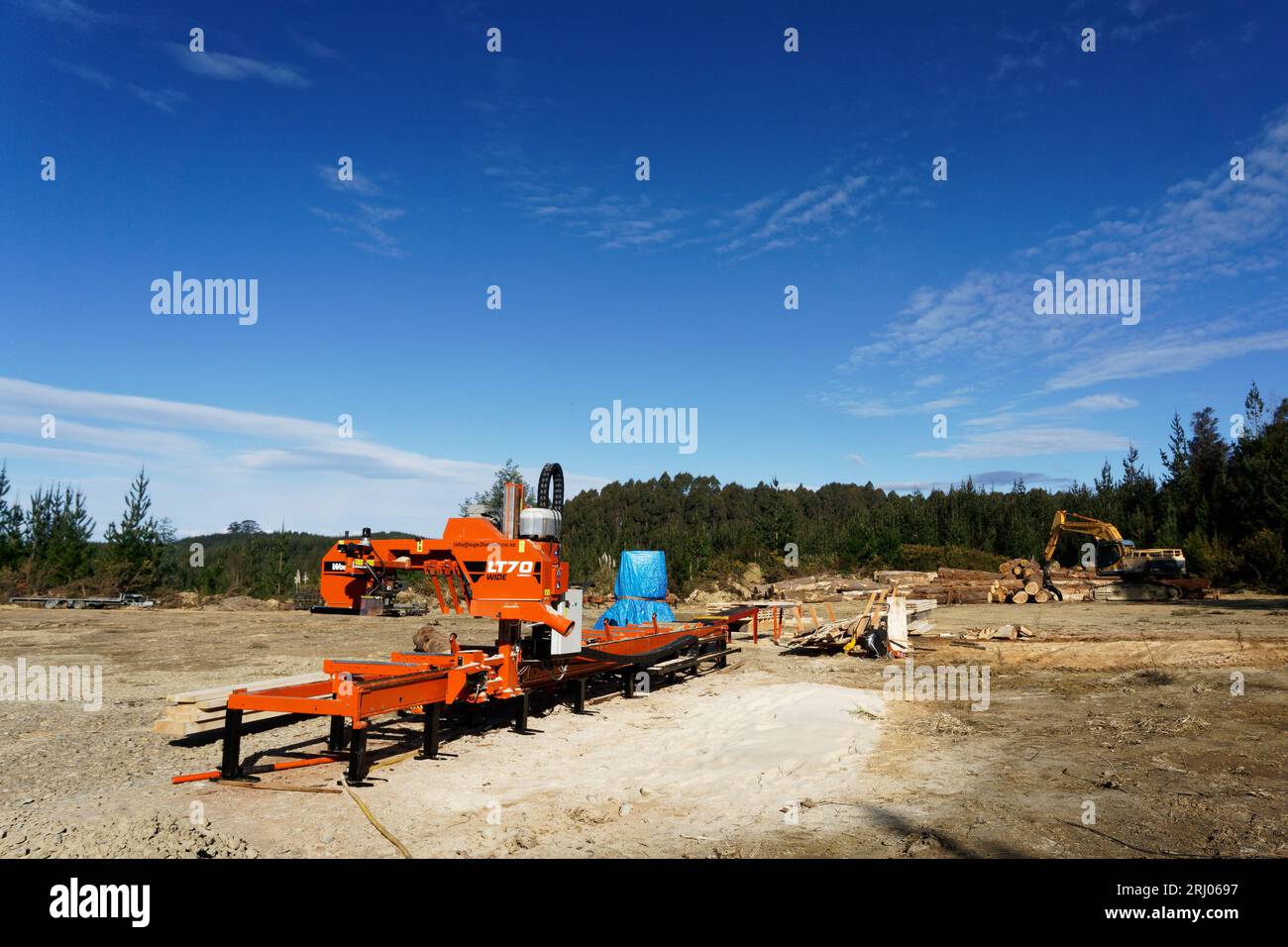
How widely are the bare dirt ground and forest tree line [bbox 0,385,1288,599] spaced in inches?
918

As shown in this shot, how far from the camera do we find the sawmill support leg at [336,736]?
810 centimetres

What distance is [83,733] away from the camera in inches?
354

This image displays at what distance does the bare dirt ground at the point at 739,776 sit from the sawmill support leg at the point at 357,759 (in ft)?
0.58

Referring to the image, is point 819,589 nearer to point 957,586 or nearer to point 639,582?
point 957,586

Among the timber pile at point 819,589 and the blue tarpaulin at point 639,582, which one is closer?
the blue tarpaulin at point 639,582

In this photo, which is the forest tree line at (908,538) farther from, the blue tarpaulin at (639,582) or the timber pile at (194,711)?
the timber pile at (194,711)

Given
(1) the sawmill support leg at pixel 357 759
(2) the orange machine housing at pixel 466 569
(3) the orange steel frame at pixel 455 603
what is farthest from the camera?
(2) the orange machine housing at pixel 466 569

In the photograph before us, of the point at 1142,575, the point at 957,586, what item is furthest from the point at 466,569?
the point at 1142,575

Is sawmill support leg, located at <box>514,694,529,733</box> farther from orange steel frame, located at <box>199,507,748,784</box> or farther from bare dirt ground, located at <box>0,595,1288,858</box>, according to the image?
bare dirt ground, located at <box>0,595,1288,858</box>

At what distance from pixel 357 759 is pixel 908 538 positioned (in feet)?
181

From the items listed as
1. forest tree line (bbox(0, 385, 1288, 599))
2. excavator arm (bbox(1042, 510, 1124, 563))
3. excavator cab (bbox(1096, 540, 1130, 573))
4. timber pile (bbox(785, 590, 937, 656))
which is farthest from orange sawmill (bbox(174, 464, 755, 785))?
excavator cab (bbox(1096, 540, 1130, 573))

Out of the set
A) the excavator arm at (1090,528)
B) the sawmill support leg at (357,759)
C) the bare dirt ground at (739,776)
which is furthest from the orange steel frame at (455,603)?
the excavator arm at (1090,528)

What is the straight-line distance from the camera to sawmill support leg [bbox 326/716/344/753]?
26.6 ft
